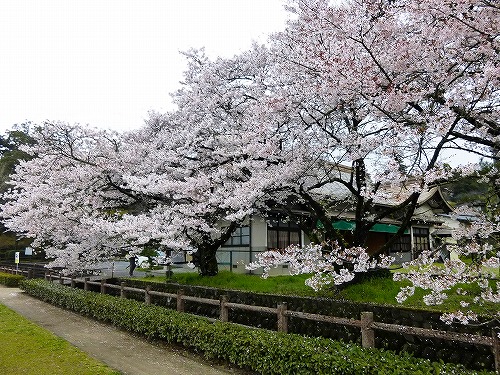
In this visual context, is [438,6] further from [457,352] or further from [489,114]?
[457,352]

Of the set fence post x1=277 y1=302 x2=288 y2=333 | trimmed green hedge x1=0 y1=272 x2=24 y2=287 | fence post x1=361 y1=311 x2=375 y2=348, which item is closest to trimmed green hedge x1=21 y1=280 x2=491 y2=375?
fence post x1=361 y1=311 x2=375 y2=348

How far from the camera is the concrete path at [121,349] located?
24.0 feet

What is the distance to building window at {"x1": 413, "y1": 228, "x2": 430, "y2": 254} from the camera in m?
26.6

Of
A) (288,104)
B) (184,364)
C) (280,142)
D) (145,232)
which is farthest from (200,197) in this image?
(184,364)

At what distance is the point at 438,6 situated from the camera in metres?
5.76

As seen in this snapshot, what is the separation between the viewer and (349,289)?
10.6 meters

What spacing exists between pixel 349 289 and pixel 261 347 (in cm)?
451

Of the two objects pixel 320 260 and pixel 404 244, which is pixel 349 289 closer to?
pixel 320 260

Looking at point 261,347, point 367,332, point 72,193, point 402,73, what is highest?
point 402,73

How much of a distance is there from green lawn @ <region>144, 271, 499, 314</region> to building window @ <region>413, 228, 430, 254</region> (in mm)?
14596

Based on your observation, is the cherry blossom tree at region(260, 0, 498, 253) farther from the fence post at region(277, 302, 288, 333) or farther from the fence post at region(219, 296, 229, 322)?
the fence post at region(219, 296, 229, 322)

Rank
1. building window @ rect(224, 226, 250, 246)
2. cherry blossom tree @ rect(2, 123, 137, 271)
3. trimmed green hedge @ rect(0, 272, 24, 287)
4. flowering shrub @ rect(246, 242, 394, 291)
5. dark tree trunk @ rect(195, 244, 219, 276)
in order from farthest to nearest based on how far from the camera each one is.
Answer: trimmed green hedge @ rect(0, 272, 24, 287), building window @ rect(224, 226, 250, 246), dark tree trunk @ rect(195, 244, 219, 276), cherry blossom tree @ rect(2, 123, 137, 271), flowering shrub @ rect(246, 242, 394, 291)

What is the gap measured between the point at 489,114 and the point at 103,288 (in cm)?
1310

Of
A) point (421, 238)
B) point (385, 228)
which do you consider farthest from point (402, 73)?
point (421, 238)
